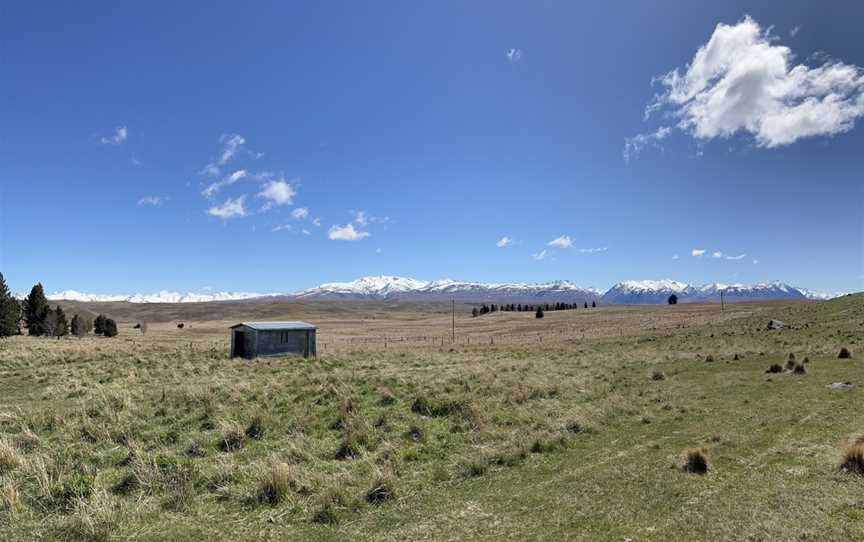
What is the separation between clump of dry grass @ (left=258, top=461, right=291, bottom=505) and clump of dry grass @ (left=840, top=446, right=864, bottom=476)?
1037 cm

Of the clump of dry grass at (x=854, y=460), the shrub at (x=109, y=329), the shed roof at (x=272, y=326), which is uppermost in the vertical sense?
the shed roof at (x=272, y=326)

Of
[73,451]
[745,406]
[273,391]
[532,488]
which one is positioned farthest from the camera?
[273,391]

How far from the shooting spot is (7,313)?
6241cm

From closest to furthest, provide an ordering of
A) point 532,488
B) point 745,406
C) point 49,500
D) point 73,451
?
point 49,500 → point 532,488 → point 73,451 → point 745,406

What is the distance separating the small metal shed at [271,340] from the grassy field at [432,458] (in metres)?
16.2

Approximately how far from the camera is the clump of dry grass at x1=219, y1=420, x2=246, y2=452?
490 inches

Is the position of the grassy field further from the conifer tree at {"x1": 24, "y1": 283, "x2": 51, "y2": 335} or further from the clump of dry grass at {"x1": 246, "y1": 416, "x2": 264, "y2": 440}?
the conifer tree at {"x1": 24, "y1": 283, "x2": 51, "y2": 335}

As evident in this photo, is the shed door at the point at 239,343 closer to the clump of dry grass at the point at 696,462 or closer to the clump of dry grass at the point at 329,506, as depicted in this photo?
the clump of dry grass at the point at 329,506

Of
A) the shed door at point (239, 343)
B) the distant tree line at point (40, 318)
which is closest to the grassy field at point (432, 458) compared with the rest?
the shed door at point (239, 343)

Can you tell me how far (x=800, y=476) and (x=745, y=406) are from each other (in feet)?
25.9

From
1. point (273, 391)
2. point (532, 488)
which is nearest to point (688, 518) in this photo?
point (532, 488)

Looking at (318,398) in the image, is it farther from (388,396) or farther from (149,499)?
(149,499)

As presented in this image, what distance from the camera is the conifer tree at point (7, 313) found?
203 feet

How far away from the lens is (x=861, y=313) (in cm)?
4878
